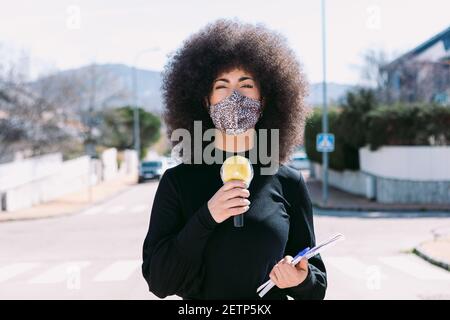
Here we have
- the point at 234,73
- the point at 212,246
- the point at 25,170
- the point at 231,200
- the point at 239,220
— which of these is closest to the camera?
the point at 231,200

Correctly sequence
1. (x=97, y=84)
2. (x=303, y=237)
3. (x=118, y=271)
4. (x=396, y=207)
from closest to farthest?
(x=303, y=237)
(x=118, y=271)
(x=396, y=207)
(x=97, y=84)

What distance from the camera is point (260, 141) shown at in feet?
9.61

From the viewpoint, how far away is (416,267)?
36.4 feet

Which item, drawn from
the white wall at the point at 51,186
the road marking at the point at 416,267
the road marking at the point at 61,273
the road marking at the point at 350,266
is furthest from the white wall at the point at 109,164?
the road marking at the point at 416,267

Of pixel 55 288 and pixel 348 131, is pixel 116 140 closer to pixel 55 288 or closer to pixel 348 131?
pixel 348 131

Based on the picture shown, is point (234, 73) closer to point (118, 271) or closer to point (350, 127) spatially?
point (118, 271)

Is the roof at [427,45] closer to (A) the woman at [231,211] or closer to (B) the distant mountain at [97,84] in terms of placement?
(B) the distant mountain at [97,84]

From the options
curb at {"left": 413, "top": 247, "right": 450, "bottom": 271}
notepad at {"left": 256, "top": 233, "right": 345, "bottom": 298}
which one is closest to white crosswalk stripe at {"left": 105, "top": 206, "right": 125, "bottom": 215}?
curb at {"left": 413, "top": 247, "right": 450, "bottom": 271}

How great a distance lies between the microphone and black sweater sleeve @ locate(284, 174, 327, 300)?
0.37 meters

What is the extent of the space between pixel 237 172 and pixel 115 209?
22.2 meters

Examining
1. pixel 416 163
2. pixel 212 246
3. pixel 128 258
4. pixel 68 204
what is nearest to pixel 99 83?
Result: pixel 68 204

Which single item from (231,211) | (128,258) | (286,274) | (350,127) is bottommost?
(128,258)

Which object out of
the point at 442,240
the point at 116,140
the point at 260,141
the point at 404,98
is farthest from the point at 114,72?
the point at 260,141
